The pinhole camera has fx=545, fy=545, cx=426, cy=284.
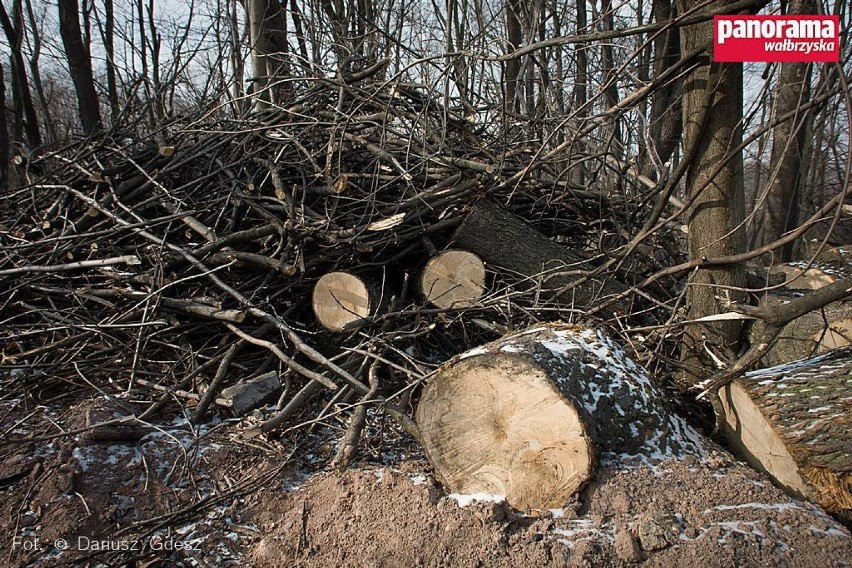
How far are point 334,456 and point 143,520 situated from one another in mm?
879

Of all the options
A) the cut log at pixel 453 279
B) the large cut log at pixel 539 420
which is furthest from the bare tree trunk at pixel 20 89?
the large cut log at pixel 539 420

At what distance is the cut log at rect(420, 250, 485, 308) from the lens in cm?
343

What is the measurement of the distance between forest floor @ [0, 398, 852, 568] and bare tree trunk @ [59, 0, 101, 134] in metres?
A: 8.74

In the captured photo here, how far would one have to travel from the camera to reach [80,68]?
9680mm

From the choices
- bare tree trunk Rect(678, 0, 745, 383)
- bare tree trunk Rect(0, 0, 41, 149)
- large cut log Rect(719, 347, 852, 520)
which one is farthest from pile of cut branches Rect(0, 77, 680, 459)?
bare tree trunk Rect(0, 0, 41, 149)

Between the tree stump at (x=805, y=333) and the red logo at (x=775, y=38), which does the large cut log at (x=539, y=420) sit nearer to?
the tree stump at (x=805, y=333)

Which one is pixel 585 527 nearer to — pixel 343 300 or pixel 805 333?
pixel 343 300

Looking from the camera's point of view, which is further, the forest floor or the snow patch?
the snow patch

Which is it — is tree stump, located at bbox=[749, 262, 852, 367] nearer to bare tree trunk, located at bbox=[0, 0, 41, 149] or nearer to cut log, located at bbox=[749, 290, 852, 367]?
cut log, located at bbox=[749, 290, 852, 367]

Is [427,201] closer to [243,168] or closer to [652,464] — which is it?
[243,168]

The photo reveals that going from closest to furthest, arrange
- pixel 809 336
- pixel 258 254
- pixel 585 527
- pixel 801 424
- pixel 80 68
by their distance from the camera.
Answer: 1. pixel 585 527
2. pixel 801 424
3. pixel 809 336
4. pixel 258 254
5. pixel 80 68

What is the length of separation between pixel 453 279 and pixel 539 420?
1.44 meters

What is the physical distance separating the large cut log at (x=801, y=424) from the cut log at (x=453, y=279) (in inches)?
58.2

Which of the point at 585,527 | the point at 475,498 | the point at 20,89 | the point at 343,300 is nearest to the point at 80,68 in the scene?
the point at 20,89
